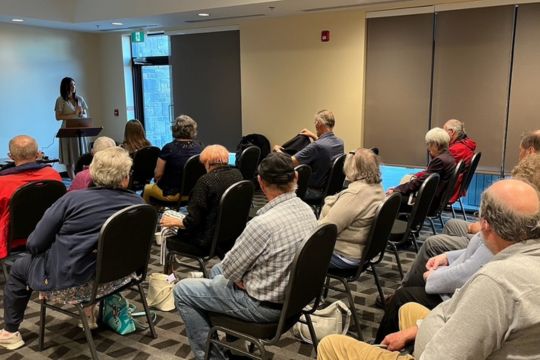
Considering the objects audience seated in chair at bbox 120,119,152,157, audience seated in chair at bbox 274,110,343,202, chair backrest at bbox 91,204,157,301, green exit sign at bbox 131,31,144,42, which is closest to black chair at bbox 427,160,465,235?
audience seated in chair at bbox 274,110,343,202

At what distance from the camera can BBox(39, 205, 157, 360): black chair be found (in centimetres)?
229

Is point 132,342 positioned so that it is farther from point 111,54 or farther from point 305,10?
point 111,54

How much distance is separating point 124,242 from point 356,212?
1245 millimetres

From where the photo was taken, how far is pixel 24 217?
122 inches

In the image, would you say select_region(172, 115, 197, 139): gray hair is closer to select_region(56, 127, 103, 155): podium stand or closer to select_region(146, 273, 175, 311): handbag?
select_region(146, 273, 175, 311): handbag

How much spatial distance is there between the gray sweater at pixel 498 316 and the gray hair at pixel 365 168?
145 cm

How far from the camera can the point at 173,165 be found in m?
4.41

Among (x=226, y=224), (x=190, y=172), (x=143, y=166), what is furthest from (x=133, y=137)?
(x=226, y=224)

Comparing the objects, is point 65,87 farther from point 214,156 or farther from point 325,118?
point 214,156

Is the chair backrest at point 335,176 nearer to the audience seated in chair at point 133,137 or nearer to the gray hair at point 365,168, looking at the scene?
the gray hair at point 365,168

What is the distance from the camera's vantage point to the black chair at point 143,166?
4.89 metres

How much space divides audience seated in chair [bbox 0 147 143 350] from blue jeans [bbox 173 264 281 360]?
0.53 meters

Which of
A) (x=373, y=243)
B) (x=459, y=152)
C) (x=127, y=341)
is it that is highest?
(x=459, y=152)

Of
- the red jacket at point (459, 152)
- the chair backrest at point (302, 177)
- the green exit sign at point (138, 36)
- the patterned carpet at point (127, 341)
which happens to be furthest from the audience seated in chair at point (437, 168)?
the green exit sign at point (138, 36)
